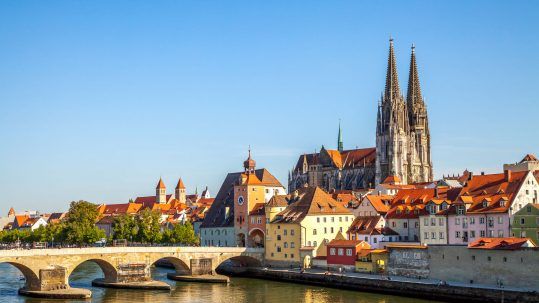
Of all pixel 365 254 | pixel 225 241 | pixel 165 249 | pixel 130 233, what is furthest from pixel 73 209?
pixel 365 254

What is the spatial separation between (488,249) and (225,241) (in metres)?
48.4

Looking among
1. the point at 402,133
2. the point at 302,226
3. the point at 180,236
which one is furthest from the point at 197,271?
the point at 402,133

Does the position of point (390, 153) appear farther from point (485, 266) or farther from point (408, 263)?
point (485, 266)

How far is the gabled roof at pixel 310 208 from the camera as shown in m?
91.8

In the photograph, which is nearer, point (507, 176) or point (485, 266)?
point (485, 266)

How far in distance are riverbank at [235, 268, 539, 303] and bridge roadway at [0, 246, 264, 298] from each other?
7.60m

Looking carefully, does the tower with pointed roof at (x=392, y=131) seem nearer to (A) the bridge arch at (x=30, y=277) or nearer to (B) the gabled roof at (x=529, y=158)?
(B) the gabled roof at (x=529, y=158)

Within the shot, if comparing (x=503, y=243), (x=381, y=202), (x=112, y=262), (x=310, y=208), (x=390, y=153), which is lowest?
(x=112, y=262)

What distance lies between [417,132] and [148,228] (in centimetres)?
8146

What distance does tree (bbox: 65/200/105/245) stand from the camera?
106m

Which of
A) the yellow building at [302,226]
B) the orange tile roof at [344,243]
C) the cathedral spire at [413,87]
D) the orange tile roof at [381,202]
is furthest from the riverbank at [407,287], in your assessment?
the cathedral spire at [413,87]

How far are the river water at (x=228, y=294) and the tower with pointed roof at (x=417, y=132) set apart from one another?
84051mm

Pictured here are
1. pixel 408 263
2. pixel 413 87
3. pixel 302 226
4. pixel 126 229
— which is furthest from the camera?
pixel 413 87

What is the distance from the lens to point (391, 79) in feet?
549
